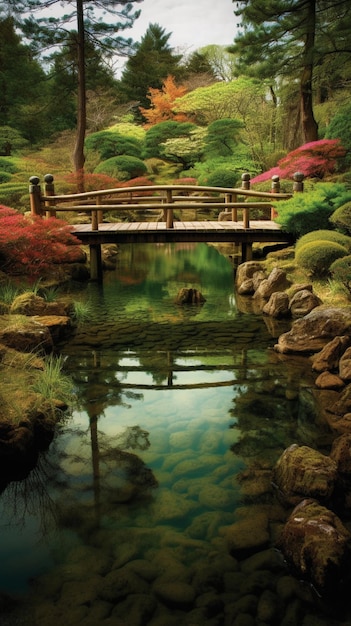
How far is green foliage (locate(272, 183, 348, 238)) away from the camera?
31.8ft

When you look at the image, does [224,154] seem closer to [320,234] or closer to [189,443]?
[320,234]

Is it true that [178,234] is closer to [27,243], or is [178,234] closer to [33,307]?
[27,243]

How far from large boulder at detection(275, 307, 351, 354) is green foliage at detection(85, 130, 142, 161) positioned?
16.3 metres

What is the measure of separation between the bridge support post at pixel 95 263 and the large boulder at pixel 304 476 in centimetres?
813

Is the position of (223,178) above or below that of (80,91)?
below

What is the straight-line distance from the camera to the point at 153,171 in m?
21.5

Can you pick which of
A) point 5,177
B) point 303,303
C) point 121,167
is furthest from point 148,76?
point 303,303

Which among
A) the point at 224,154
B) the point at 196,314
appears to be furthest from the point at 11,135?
the point at 196,314

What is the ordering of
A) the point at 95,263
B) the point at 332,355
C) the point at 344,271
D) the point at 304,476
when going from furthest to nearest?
the point at 95,263
the point at 344,271
the point at 332,355
the point at 304,476

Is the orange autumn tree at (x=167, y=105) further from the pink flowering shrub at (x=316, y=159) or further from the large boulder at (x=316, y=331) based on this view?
the large boulder at (x=316, y=331)

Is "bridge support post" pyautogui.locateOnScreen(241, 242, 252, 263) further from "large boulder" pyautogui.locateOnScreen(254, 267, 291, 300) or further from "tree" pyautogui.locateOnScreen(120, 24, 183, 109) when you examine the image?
"tree" pyautogui.locateOnScreen(120, 24, 183, 109)

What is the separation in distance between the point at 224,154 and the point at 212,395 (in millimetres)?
17337

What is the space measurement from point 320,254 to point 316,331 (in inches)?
103

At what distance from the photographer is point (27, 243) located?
7.77 metres
